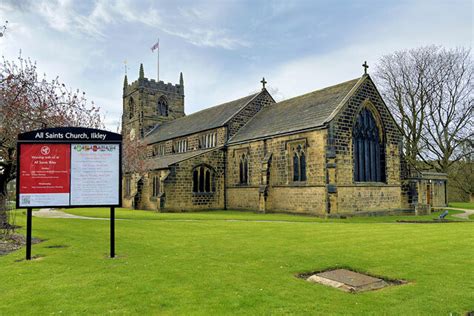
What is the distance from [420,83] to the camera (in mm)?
39750

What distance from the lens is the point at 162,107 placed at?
54688 millimetres

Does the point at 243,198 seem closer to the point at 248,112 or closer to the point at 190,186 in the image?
the point at 190,186

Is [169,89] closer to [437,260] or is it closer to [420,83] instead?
[420,83]

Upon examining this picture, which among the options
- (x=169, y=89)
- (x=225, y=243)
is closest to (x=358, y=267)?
(x=225, y=243)

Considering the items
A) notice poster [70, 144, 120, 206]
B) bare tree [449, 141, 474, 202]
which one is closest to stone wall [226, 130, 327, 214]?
notice poster [70, 144, 120, 206]

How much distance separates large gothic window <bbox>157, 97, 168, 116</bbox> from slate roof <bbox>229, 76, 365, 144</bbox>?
23369 millimetres

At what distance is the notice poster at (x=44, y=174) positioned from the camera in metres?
10.1

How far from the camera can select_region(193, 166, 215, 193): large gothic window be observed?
1253 inches

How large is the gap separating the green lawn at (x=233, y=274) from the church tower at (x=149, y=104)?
1599 inches

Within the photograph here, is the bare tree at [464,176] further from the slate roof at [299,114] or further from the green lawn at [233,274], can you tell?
the green lawn at [233,274]

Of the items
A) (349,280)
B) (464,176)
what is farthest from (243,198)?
(464,176)

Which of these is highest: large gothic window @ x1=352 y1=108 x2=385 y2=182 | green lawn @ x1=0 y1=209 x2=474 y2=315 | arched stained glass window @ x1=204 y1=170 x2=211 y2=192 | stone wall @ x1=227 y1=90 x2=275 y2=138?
stone wall @ x1=227 y1=90 x2=275 y2=138

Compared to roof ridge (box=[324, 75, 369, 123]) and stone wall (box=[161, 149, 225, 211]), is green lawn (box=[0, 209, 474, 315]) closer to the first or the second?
roof ridge (box=[324, 75, 369, 123])

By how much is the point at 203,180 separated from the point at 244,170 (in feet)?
12.2
